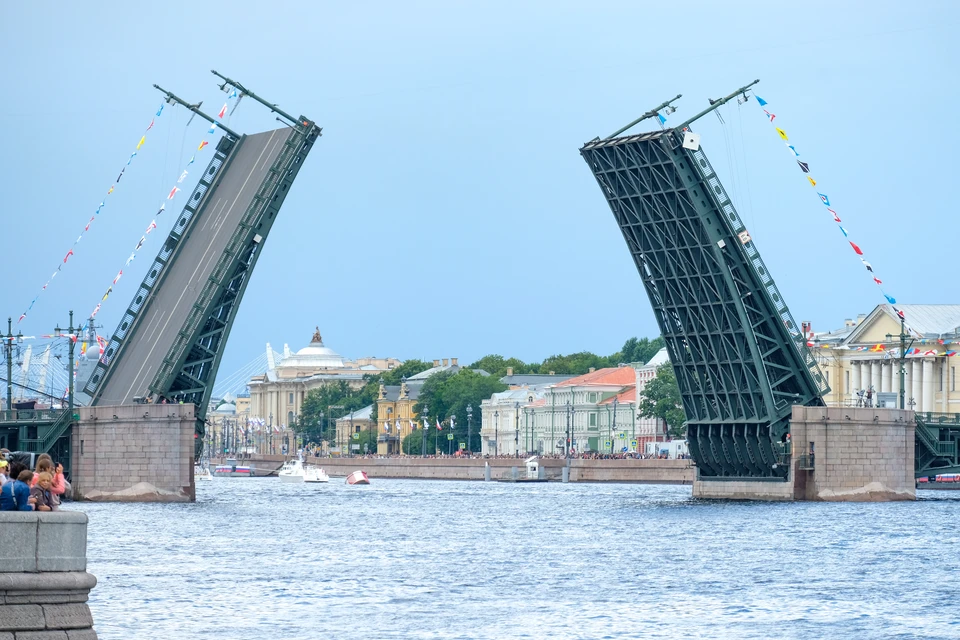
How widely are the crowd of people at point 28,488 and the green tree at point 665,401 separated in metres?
73.5

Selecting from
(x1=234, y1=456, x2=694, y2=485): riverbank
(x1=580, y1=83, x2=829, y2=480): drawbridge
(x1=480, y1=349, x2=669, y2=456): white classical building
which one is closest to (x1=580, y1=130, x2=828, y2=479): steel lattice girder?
(x1=580, y1=83, x2=829, y2=480): drawbridge

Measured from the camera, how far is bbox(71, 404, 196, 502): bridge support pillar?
3909 cm

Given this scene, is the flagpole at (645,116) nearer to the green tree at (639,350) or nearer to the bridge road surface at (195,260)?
the bridge road surface at (195,260)

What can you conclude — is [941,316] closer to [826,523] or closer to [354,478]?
[354,478]

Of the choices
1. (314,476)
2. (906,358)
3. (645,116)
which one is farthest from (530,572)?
(314,476)

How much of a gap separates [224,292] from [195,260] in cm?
82

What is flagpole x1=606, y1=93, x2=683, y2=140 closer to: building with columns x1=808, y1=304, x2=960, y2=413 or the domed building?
building with columns x1=808, y1=304, x2=960, y2=413

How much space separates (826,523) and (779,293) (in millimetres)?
4976

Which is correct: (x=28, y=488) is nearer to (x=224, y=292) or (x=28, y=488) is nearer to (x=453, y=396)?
(x=224, y=292)

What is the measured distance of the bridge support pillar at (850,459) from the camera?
136 feet

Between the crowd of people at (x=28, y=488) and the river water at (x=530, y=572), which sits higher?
the crowd of people at (x=28, y=488)

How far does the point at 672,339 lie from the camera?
132 ft

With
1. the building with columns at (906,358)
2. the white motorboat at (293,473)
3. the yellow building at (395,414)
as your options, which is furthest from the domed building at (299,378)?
the building with columns at (906,358)

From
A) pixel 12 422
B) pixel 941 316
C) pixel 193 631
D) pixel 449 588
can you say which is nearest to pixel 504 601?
pixel 449 588
